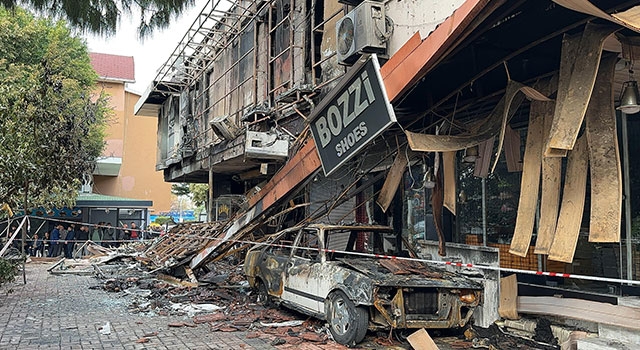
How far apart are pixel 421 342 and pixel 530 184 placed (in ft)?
7.97

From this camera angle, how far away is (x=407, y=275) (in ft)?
23.2

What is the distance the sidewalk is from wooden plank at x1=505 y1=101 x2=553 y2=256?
3548 millimetres

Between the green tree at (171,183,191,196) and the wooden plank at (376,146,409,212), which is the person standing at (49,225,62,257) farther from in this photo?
the green tree at (171,183,191,196)

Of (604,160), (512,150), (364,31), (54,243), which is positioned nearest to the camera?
(604,160)

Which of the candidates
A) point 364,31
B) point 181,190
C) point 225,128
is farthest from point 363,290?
point 181,190

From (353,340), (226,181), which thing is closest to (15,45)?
(226,181)

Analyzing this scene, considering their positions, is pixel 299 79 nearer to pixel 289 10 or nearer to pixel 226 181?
pixel 289 10

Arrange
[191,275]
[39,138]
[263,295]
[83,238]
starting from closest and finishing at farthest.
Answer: [263,295]
[39,138]
[191,275]
[83,238]

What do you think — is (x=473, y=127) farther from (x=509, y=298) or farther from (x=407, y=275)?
(x=509, y=298)

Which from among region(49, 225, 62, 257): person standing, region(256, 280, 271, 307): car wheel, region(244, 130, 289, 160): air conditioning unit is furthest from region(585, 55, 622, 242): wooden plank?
region(49, 225, 62, 257): person standing

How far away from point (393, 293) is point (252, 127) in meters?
8.58

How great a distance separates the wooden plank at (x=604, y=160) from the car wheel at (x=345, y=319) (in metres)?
2.97

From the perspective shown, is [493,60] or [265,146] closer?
[493,60]

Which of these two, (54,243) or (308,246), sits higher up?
(308,246)
